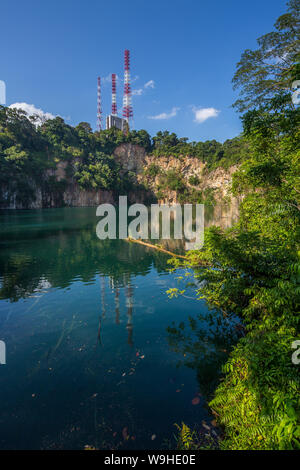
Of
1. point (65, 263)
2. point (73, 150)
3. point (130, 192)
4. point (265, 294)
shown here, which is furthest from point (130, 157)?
point (265, 294)

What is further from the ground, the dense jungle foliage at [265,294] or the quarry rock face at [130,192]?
the quarry rock face at [130,192]

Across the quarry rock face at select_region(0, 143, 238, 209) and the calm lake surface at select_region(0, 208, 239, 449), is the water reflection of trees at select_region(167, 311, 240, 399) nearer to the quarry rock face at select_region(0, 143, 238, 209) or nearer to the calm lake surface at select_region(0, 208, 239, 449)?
the calm lake surface at select_region(0, 208, 239, 449)

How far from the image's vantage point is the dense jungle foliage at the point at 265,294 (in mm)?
3398

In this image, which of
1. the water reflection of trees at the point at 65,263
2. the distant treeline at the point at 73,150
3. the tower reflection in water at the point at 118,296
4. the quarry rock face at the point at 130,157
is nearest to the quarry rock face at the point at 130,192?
the quarry rock face at the point at 130,157

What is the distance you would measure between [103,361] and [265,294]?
187 inches

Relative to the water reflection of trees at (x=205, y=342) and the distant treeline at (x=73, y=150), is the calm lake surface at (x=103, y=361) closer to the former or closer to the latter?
the water reflection of trees at (x=205, y=342)

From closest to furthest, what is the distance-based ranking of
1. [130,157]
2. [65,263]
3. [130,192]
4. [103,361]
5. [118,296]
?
[103,361]
[118,296]
[65,263]
[130,192]
[130,157]

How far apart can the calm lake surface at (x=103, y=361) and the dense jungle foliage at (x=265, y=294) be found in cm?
90

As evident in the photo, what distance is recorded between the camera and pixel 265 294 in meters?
4.55

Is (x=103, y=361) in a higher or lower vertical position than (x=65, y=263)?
lower

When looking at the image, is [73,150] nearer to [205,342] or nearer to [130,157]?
[130,157]

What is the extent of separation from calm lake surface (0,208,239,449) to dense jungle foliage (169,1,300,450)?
0.90m

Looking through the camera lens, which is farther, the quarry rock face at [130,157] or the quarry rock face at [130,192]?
the quarry rock face at [130,157]

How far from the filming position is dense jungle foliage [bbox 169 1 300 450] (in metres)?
3.40
